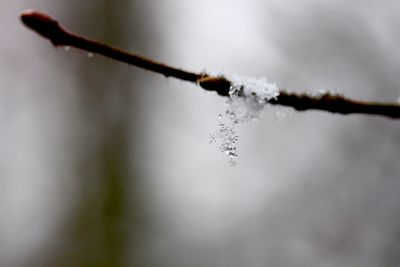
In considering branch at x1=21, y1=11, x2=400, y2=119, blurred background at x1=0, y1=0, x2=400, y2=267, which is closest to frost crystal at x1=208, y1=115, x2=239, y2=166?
branch at x1=21, y1=11, x2=400, y2=119


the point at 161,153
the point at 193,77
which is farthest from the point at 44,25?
the point at 161,153

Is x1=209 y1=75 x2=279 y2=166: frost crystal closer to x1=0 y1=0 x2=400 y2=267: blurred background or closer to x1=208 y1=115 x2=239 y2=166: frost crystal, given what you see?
x1=208 y1=115 x2=239 y2=166: frost crystal

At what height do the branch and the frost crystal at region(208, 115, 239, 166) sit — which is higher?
the branch

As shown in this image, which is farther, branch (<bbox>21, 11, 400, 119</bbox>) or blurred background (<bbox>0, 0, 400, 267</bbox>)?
blurred background (<bbox>0, 0, 400, 267</bbox>)

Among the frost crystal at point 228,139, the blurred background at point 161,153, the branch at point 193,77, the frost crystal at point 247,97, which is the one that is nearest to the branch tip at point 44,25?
the branch at point 193,77

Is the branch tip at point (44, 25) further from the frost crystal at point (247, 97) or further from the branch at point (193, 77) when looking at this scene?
the frost crystal at point (247, 97)

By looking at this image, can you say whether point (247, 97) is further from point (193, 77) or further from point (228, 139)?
point (228, 139)

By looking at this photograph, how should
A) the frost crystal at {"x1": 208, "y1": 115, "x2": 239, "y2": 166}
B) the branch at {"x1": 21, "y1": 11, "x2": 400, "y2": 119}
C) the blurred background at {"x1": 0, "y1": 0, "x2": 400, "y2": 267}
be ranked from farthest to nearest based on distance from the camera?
the blurred background at {"x1": 0, "y1": 0, "x2": 400, "y2": 267} → the frost crystal at {"x1": 208, "y1": 115, "x2": 239, "y2": 166} → the branch at {"x1": 21, "y1": 11, "x2": 400, "y2": 119}
